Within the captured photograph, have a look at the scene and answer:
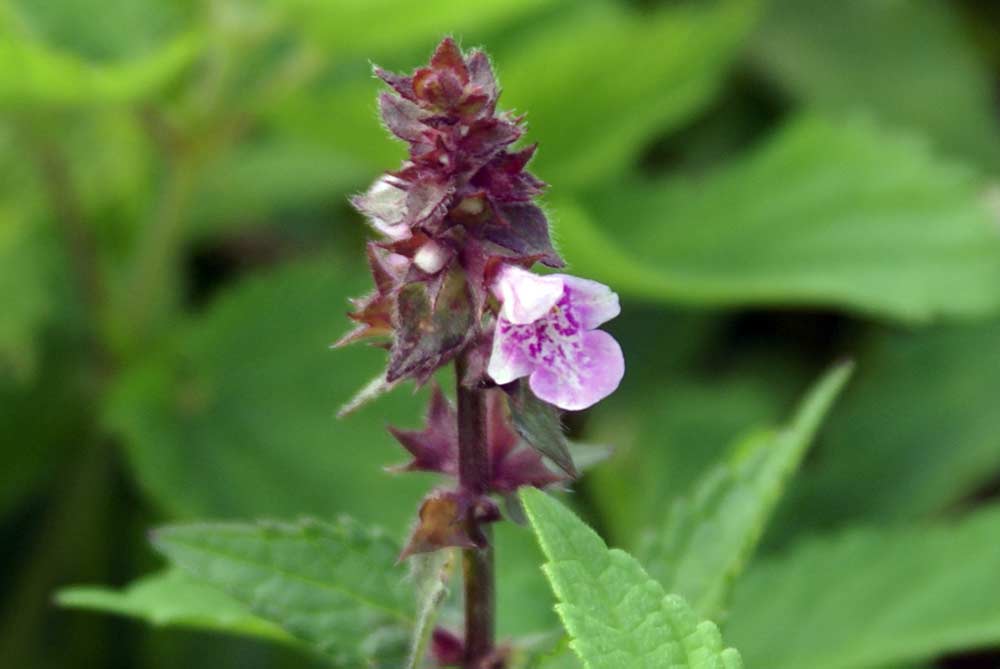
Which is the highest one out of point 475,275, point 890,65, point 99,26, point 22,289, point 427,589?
point 890,65

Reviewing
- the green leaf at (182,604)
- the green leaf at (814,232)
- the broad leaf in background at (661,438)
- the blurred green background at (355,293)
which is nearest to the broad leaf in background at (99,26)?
the blurred green background at (355,293)

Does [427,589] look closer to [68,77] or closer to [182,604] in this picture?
[182,604]

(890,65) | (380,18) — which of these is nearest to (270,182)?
(380,18)

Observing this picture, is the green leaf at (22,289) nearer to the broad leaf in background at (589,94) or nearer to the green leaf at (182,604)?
the broad leaf in background at (589,94)

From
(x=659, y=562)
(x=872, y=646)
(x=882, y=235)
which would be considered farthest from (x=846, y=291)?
(x=659, y=562)

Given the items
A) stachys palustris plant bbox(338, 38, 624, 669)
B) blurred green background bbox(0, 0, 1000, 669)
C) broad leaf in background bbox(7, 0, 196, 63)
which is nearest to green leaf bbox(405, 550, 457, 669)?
stachys palustris plant bbox(338, 38, 624, 669)

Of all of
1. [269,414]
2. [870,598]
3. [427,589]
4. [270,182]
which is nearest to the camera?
Result: [427,589]

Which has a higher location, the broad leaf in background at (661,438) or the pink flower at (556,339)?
the broad leaf in background at (661,438)
